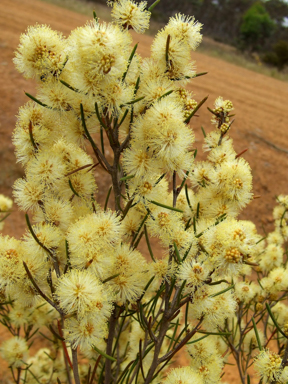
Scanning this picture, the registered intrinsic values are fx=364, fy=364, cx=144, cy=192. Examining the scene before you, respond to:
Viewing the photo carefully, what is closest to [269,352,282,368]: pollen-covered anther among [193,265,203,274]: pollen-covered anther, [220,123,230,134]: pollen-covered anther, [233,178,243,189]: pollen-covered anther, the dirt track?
[193,265,203,274]: pollen-covered anther

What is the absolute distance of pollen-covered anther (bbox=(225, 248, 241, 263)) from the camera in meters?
0.92

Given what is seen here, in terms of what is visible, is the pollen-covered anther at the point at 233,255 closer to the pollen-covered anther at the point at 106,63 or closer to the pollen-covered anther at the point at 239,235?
the pollen-covered anther at the point at 239,235

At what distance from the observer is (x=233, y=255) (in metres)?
0.92

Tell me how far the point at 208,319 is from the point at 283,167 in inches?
190

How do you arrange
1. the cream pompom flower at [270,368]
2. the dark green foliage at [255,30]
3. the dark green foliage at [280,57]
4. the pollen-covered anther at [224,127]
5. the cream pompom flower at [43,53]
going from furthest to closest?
1. the dark green foliage at [255,30]
2. the dark green foliage at [280,57]
3. the pollen-covered anther at [224,127]
4. the cream pompom flower at [270,368]
5. the cream pompom flower at [43,53]

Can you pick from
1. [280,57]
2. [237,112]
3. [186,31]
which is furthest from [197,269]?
[280,57]

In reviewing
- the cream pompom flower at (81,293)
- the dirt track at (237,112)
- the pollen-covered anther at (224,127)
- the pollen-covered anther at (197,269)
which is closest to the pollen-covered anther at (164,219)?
the pollen-covered anther at (197,269)

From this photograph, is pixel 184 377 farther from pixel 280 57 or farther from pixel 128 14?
pixel 280 57

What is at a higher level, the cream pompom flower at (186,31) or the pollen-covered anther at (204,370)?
the cream pompom flower at (186,31)

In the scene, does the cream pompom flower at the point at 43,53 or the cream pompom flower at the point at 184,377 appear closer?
the cream pompom flower at the point at 43,53

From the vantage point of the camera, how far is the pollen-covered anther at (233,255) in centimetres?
92

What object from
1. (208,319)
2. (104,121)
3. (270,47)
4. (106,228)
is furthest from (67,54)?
(270,47)

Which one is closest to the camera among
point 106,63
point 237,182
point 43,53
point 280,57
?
point 106,63

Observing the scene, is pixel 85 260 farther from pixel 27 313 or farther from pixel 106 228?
pixel 27 313
